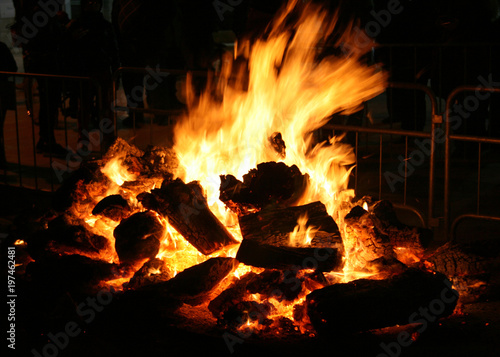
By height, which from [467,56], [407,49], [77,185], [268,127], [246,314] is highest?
[407,49]

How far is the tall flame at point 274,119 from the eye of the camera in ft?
19.8

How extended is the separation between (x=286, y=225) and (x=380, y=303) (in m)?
1.03

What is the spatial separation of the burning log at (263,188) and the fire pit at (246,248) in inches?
0.4

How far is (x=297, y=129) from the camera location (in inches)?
241

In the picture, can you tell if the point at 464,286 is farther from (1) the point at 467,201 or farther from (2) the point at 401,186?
(2) the point at 401,186

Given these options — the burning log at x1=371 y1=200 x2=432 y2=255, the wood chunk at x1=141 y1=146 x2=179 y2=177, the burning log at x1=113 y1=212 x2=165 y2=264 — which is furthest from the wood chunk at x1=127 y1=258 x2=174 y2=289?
the burning log at x1=371 y1=200 x2=432 y2=255

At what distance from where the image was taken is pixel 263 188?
5512 mm

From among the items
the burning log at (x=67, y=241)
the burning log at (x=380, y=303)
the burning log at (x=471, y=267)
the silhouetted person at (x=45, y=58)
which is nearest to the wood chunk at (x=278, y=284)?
the burning log at (x=380, y=303)

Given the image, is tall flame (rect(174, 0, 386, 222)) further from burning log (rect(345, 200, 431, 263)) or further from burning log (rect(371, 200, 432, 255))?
burning log (rect(371, 200, 432, 255))

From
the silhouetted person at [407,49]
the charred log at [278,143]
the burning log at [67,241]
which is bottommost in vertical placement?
the burning log at [67,241]

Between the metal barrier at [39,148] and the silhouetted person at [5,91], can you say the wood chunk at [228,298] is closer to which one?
the metal barrier at [39,148]

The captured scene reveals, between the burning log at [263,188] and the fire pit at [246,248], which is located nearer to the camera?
the fire pit at [246,248]

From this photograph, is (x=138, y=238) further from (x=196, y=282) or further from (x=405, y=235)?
(x=405, y=235)

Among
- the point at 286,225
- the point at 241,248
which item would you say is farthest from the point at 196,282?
the point at 286,225
